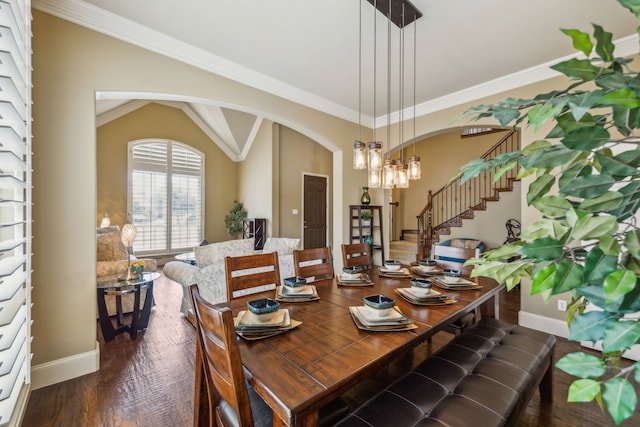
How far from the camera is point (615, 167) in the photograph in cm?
47

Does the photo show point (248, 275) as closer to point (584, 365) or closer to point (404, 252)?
point (584, 365)

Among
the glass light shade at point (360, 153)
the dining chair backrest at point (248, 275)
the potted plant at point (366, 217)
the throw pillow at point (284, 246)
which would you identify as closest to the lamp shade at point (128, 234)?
the throw pillow at point (284, 246)

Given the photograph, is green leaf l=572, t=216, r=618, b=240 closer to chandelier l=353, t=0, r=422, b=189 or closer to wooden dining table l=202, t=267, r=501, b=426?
wooden dining table l=202, t=267, r=501, b=426

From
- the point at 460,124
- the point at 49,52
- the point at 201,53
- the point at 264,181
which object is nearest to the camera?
the point at 49,52

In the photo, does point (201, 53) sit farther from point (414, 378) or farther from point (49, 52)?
point (414, 378)

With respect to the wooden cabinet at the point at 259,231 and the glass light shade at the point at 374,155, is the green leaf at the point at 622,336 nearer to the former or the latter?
the glass light shade at the point at 374,155

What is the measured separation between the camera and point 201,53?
2.92 metres

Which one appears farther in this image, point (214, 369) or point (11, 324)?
point (11, 324)

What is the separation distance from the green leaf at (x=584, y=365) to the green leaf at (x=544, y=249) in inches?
6.1

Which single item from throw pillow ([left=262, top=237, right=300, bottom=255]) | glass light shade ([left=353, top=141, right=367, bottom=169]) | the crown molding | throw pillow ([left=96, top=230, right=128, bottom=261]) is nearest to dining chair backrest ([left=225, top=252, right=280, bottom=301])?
glass light shade ([left=353, top=141, right=367, bottom=169])

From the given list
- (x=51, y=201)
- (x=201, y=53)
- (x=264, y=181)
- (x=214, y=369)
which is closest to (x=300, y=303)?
(x=214, y=369)

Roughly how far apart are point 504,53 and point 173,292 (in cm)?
546

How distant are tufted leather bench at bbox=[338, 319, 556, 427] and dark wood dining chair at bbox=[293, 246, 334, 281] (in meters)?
1.07

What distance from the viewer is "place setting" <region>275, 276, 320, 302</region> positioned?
5.96 ft
